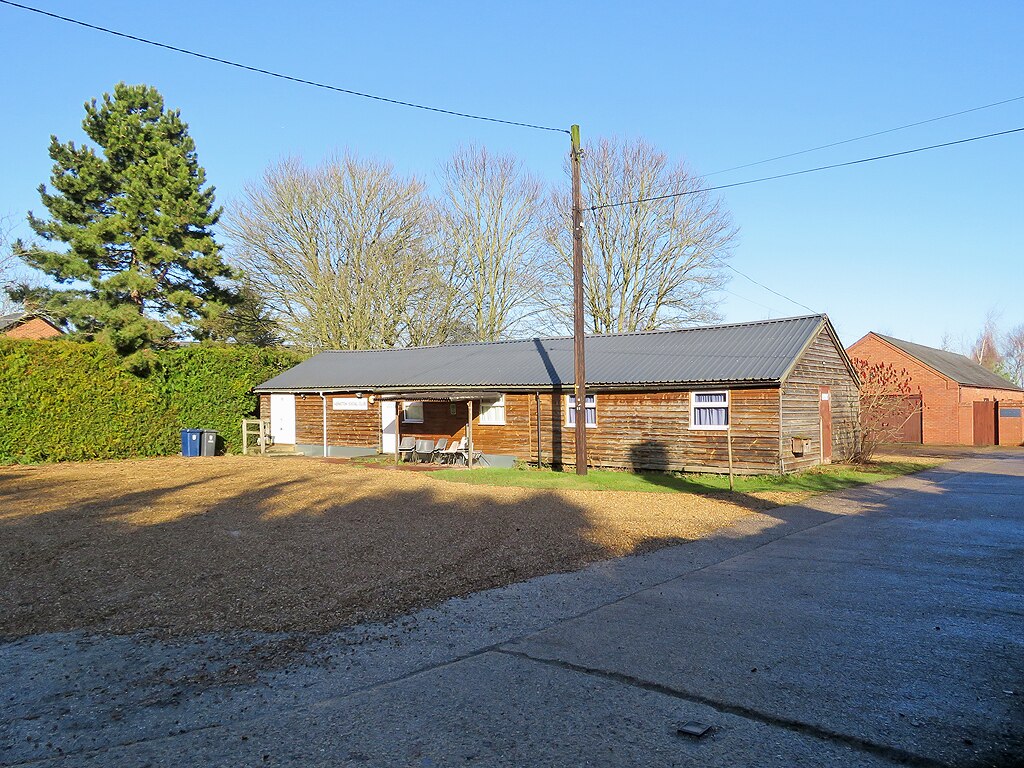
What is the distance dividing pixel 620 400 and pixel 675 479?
11.8ft

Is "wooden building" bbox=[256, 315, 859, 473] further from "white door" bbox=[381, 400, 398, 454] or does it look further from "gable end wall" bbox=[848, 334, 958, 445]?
"gable end wall" bbox=[848, 334, 958, 445]

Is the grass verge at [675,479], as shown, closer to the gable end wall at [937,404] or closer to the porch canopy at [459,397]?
the porch canopy at [459,397]

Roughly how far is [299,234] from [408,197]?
20.0 ft

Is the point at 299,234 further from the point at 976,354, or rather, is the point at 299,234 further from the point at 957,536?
the point at 976,354

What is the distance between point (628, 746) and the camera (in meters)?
4.31

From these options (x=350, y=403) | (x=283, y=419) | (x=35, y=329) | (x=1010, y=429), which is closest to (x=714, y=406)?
(x=350, y=403)

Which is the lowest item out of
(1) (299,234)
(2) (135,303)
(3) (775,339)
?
(3) (775,339)

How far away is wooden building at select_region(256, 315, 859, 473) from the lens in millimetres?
20906

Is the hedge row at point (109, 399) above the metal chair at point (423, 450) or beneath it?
above

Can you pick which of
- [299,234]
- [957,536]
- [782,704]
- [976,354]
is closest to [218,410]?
[299,234]

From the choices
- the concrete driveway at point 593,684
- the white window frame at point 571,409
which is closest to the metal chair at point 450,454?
the white window frame at point 571,409

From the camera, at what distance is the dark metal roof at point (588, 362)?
21641mm

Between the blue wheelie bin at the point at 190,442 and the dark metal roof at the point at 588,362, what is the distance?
403cm

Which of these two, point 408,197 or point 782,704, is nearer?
point 782,704
